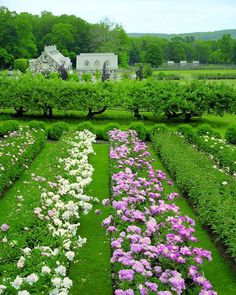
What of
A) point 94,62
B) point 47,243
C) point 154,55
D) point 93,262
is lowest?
point 93,262

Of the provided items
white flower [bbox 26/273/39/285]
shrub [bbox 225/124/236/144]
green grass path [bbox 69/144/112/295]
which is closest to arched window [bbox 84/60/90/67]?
shrub [bbox 225/124/236/144]

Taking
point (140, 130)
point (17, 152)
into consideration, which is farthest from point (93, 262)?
point (140, 130)

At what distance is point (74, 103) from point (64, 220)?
54.8 feet

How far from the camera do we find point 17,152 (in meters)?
12.9

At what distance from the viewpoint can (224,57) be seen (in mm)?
96750

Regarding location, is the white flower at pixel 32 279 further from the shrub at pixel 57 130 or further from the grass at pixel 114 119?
the grass at pixel 114 119

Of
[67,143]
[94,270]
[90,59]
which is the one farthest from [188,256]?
[90,59]

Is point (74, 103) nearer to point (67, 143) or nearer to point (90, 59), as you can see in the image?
point (67, 143)

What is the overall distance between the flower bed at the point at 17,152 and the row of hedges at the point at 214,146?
567 centimetres

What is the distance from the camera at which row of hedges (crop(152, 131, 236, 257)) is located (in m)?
7.94

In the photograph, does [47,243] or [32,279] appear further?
[47,243]

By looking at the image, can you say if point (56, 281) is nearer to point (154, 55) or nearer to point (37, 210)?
point (37, 210)

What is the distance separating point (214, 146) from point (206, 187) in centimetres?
531

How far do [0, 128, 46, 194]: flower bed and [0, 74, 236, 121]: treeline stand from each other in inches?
259
